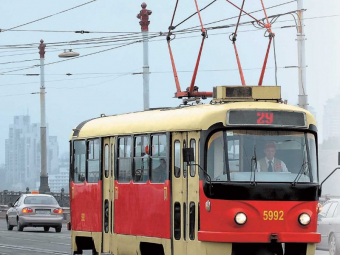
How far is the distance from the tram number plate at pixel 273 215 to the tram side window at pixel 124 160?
354 centimetres

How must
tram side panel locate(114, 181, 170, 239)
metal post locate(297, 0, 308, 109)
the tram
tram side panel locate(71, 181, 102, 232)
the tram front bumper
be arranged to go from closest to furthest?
the tram front bumper, the tram, tram side panel locate(114, 181, 170, 239), tram side panel locate(71, 181, 102, 232), metal post locate(297, 0, 308, 109)

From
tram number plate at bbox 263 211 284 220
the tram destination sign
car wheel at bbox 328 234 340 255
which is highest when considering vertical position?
the tram destination sign

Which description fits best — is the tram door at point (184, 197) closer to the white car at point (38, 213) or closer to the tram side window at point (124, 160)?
the tram side window at point (124, 160)

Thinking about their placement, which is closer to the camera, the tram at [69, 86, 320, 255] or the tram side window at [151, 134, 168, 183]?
the tram at [69, 86, 320, 255]

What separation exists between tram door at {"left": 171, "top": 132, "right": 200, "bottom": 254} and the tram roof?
0.19 m

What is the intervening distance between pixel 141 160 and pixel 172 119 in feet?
3.84

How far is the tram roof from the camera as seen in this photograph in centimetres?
1594

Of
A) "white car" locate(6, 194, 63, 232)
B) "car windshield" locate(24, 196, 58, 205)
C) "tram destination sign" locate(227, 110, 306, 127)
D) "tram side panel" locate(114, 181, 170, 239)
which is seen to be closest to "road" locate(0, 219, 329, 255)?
"white car" locate(6, 194, 63, 232)

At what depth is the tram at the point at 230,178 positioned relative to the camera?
50.8 ft

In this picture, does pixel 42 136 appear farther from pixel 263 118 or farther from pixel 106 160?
pixel 263 118

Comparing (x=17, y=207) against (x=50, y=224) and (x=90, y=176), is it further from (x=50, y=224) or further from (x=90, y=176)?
(x=90, y=176)

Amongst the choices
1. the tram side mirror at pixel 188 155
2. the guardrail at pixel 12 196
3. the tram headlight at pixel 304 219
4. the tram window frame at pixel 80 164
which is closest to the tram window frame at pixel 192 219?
the tram side mirror at pixel 188 155

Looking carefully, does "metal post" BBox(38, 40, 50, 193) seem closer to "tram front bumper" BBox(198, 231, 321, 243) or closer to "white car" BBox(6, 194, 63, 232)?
"white car" BBox(6, 194, 63, 232)

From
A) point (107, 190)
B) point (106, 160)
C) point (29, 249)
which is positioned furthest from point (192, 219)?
point (29, 249)
